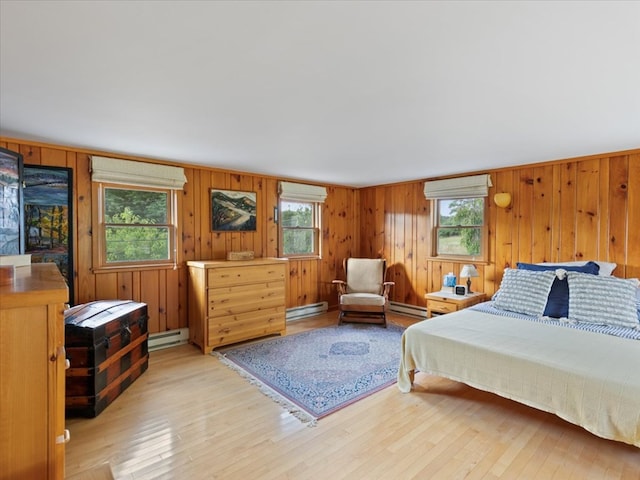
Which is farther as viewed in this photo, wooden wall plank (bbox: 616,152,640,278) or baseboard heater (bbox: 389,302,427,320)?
baseboard heater (bbox: 389,302,427,320)

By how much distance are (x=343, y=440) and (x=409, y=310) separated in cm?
335

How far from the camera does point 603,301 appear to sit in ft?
9.20

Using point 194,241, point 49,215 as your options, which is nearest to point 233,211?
point 194,241

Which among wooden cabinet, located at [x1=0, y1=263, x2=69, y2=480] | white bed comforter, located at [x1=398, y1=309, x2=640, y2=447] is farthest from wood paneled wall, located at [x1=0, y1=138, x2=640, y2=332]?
wooden cabinet, located at [x1=0, y1=263, x2=69, y2=480]

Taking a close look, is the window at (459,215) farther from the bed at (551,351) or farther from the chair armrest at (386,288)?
the bed at (551,351)

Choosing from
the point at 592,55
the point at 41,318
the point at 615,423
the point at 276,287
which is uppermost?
the point at 592,55

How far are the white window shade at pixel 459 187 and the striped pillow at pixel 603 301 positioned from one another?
1671 mm

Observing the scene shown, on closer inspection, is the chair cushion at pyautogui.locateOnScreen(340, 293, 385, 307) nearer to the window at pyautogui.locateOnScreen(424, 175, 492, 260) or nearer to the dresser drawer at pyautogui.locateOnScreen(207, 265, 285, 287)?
the dresser drawer at pyautogui.locateOnScreen(207, 265, 285, 287)

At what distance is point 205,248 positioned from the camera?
13.8 ft

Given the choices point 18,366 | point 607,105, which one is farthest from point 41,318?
point 607,105

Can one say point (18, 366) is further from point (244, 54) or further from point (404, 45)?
point (404, 45)

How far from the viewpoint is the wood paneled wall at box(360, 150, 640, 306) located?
341cm

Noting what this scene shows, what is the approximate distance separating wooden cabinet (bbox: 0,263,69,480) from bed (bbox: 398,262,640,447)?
238 cm

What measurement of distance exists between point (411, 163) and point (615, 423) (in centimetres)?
290
